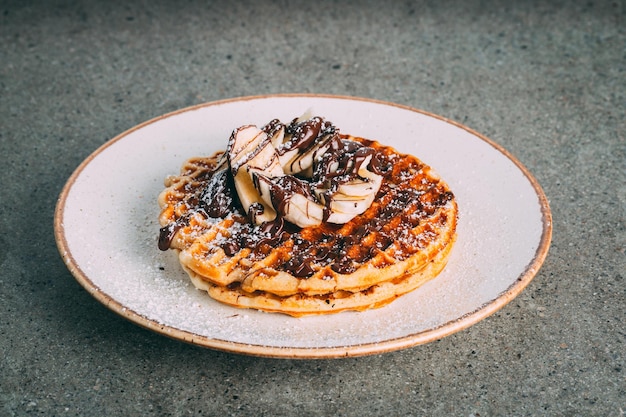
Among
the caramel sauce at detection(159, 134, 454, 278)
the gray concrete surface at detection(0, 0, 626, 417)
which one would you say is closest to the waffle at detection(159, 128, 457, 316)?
the caramel sauce at detection(159, 134, 454, 278)

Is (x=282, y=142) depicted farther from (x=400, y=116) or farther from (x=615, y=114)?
(x=615, y=114)

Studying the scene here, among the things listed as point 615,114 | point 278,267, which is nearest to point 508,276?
point 278,267

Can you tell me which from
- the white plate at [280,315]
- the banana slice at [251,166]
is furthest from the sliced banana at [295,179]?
the white plate at [280,315]

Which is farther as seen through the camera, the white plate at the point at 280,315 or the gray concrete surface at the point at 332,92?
the gray concrete surface at the point at 332,92

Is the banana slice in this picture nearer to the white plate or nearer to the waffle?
the waffle

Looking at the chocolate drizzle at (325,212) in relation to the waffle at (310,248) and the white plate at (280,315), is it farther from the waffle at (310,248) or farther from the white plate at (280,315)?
the white plate at (280,315)

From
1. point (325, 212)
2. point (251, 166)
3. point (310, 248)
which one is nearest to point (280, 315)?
point (310, 248)
